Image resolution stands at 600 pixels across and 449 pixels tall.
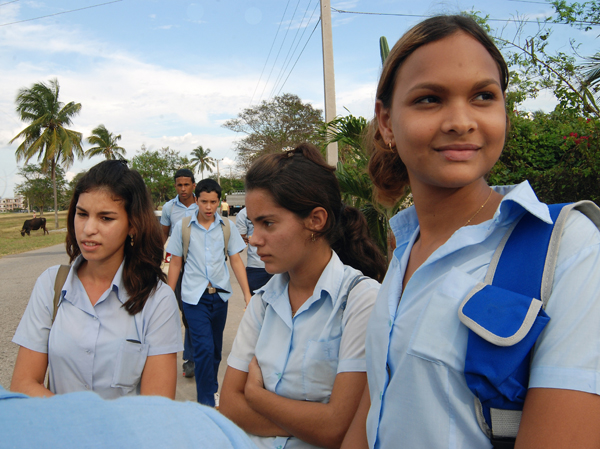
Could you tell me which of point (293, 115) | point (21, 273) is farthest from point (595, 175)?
point (293, 115)

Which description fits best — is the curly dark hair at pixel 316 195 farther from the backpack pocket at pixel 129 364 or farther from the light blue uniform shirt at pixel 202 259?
the light blue uniform shirt at pixel 202 259

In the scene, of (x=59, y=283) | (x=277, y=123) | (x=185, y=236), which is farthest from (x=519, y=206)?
(x=277, y=123)

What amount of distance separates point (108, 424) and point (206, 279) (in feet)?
12.9

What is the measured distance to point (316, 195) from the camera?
1.94 metres

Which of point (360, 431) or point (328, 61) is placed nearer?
point (360, 431)

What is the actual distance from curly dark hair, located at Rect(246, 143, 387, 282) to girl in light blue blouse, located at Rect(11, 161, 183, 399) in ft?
2.21

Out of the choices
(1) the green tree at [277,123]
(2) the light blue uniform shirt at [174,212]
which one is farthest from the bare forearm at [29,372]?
(1) the green tree at [277,123]

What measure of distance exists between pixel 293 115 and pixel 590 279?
24.9 meters

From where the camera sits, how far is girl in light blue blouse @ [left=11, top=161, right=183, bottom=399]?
6.35ft

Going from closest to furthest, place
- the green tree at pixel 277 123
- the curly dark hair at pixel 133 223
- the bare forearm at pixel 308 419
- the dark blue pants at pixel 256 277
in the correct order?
the bare forearm at pixel 308 419 → the curly dark hair at pixel 133 223 → the dark blue pants at pixel 256 277 → the green tree at pixel 277 123

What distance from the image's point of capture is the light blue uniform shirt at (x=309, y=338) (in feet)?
5.31

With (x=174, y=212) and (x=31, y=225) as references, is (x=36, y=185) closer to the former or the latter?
(x=31, y=225)

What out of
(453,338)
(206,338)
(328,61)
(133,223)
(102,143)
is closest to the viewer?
(453,338)

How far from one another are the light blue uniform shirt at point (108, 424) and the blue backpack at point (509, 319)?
19.8 inches
